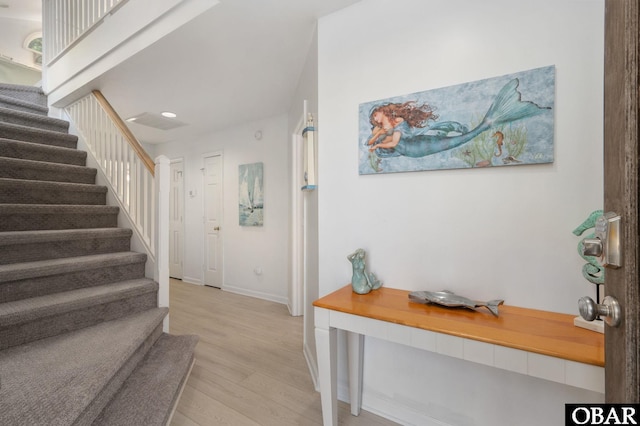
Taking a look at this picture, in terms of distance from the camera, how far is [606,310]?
584mm

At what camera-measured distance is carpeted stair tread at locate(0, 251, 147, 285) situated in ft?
5.34

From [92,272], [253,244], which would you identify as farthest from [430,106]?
[253,244]

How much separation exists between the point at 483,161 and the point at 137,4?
2.77 m

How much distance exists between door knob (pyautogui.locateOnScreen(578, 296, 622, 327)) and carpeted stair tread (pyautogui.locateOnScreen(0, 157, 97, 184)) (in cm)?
351

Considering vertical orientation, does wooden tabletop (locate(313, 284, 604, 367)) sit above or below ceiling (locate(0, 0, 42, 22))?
below

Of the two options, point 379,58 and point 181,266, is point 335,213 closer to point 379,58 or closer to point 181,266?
point 379,58

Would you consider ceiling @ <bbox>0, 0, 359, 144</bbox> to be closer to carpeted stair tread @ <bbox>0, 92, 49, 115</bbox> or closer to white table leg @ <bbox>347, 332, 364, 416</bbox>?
carpeted stair tread @ <bbox>0, 92, 49, 115</bbox>

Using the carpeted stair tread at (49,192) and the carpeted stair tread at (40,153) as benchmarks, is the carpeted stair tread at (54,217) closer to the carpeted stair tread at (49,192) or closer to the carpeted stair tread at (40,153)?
the carpeted stair tread at (49,192)

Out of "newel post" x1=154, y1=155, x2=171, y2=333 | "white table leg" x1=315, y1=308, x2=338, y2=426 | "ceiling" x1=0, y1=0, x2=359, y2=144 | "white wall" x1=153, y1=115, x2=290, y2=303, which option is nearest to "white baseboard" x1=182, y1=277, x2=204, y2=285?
"white wall" x1=153, y1=115, x2=290, y2=303

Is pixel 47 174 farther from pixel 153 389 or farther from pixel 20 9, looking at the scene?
pixel 20 9

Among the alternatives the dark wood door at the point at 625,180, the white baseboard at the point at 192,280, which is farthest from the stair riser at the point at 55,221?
the dark wood door at the point at 625,180

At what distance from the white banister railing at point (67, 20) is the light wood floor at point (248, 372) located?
303 cm

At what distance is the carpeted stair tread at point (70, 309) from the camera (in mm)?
1476

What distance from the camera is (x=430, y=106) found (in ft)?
4.79
